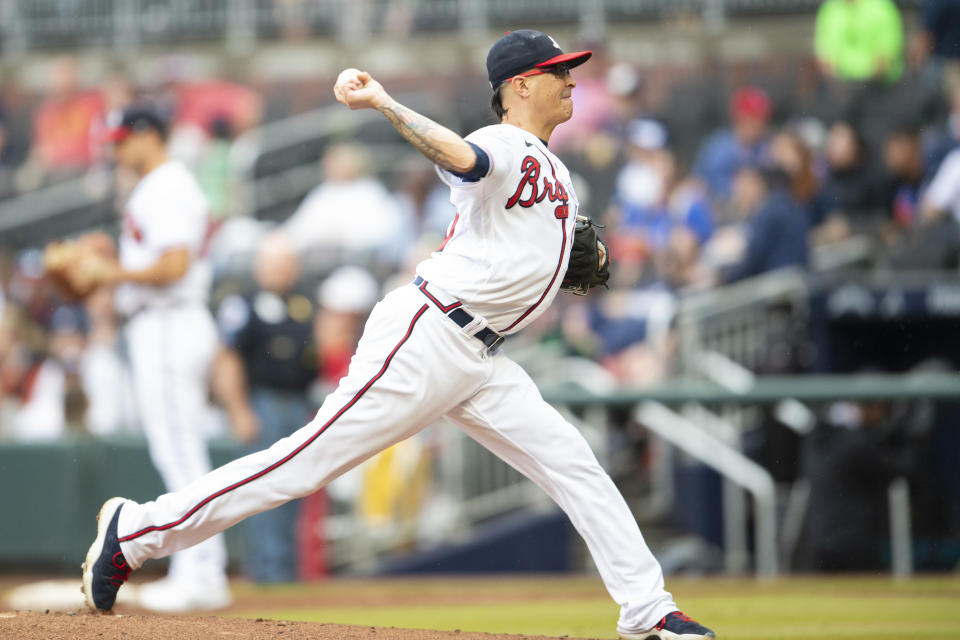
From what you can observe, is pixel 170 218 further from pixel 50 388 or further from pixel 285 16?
pixel 285 16

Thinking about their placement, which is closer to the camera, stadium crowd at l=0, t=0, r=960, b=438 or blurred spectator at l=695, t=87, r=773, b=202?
stadium crowd at l=0, t=0, r=960, b=438

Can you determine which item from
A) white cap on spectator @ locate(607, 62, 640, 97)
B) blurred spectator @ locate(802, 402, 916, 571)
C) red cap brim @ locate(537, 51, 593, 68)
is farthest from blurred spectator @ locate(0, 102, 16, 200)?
red cap brim @ locate(537, 51, 593, 68)

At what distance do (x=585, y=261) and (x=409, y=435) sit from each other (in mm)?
869

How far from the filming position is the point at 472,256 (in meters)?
3.99

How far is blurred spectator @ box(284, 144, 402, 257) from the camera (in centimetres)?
1069

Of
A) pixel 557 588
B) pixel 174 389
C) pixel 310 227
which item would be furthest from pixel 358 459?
pixel 310 227

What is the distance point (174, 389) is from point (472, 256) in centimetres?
267

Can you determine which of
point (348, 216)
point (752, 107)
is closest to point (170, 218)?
point (348, 216)

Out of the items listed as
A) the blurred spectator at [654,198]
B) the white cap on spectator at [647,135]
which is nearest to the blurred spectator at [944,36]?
the blurred spectator at [654,198]

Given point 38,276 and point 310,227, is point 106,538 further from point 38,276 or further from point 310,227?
point 38,276

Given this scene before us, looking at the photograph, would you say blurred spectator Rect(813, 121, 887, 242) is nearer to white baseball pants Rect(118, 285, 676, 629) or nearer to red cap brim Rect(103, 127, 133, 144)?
red cap brim Rect(103, 127, 133, 144)

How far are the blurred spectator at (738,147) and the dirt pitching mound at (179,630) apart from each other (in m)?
6.69

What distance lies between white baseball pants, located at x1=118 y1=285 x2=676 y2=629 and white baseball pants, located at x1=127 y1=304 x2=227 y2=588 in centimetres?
192

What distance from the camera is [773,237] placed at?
28.3ft
